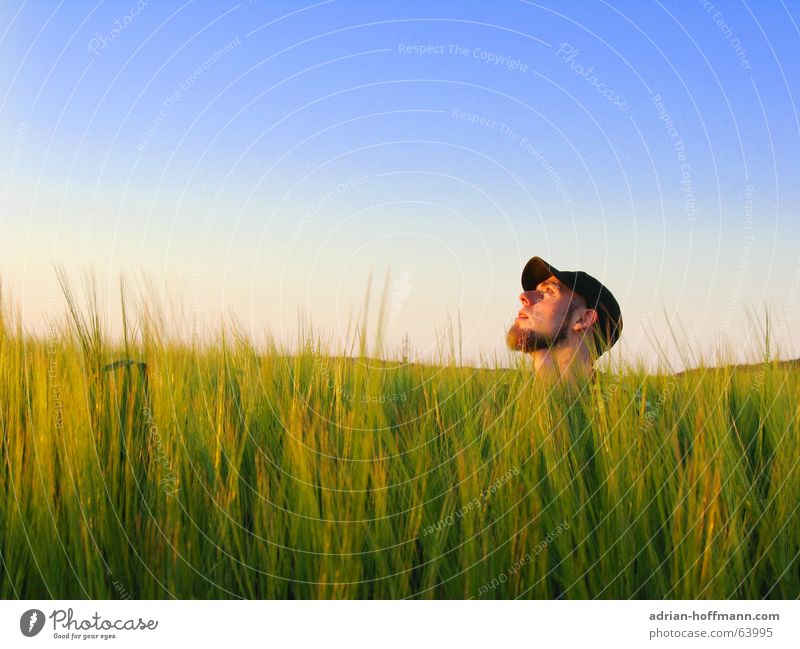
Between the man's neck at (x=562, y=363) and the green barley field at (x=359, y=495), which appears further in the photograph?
the man's neck at (x=562, y=363)

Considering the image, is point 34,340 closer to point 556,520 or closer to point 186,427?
point 186,427

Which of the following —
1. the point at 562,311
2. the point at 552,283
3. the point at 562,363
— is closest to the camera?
the point at 562,363

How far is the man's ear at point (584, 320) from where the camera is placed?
354cm

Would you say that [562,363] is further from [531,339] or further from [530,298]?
[530,298]

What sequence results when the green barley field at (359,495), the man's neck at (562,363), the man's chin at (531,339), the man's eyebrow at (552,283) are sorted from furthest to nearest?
the man's eyebrow at (552,283) → the man's chin at (531,339) → the man's neck at (562,363) → the green barley field at (359,495)

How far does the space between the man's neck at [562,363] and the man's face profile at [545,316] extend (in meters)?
→ 0.07

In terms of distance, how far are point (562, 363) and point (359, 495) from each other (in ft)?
4.72

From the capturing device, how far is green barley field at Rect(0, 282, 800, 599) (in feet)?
6.75

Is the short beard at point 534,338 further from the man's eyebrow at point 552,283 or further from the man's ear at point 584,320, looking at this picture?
the man's eyebrow at point 552,283

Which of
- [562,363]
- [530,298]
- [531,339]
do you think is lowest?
[562,363]

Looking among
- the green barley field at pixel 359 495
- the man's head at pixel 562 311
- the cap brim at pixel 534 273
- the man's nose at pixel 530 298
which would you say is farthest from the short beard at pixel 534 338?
the green barley field at pixel 359 495

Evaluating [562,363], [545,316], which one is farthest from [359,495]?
[545,316]

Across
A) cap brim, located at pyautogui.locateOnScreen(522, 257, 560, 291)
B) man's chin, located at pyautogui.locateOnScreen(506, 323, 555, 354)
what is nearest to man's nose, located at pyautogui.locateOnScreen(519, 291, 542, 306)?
cap brim, located at pyautogui.locateOnScreen(522, 257, 560, 291)

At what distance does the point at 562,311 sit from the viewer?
12.0ft
